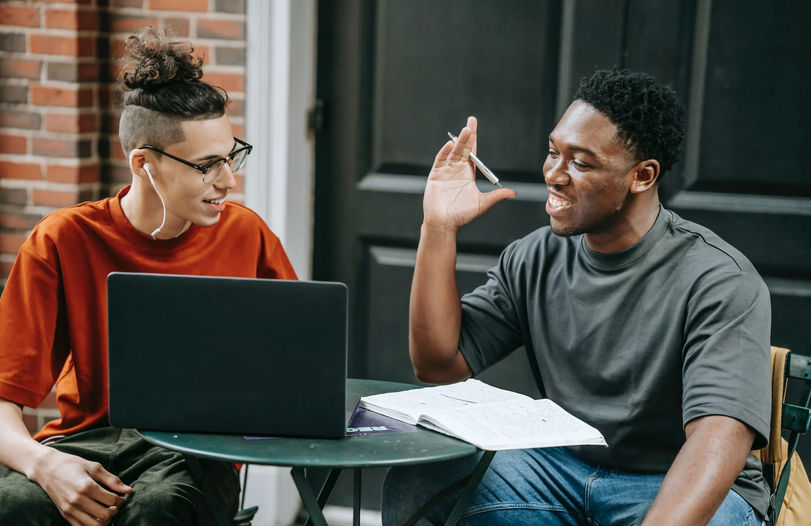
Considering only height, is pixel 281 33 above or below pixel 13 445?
above

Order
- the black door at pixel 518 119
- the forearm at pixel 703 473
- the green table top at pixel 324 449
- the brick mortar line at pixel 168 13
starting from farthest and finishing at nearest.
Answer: the brick mortar line at pixel 168 13, the black door at pixel 518 119, the forearm at pixel 703 473, the green table top at pixel 324 449

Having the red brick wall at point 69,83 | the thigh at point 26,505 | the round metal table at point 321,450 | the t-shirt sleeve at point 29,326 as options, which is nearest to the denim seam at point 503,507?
the round metal table at point 321,450

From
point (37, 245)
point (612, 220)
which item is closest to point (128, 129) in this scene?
point (37, 245)

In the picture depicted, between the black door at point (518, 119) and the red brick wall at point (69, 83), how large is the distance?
33 centimetres

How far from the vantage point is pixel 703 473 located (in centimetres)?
154

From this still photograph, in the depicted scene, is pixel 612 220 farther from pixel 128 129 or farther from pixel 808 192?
pixel 128 129

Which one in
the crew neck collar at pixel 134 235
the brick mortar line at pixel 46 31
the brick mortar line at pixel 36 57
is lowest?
the crew neck collar at pixel 134 235

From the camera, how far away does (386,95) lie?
Result: 273cm

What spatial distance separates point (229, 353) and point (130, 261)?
1.92 feet

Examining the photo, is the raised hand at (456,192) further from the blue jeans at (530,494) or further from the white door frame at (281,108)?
the white door frame at (281,108)

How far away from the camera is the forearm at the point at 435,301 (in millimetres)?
1928

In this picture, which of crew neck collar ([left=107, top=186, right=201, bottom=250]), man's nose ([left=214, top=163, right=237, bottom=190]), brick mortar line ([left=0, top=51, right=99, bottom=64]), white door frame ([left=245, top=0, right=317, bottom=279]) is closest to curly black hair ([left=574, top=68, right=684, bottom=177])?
man's nose ([left=214, top=163, right=237, bottom=190])

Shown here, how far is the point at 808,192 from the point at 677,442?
1.04 metres

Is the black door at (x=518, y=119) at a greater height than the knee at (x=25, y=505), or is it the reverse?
the black door at (x=518, y=119)
